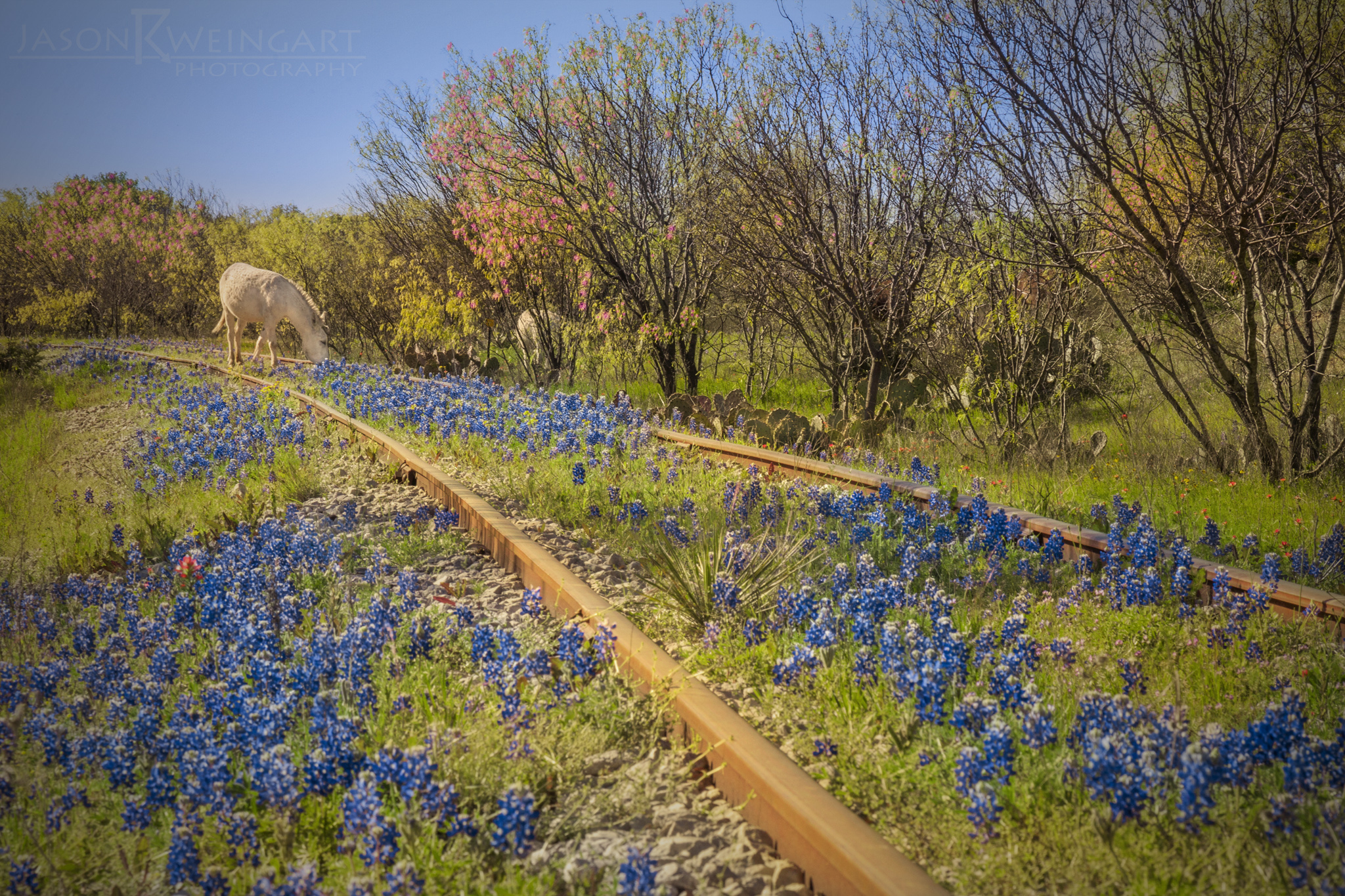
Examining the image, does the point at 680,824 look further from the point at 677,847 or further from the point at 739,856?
the point at 739,856

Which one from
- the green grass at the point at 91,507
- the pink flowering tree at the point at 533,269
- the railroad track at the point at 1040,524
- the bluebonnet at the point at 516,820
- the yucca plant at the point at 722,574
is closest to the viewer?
the bluebonnet at the point at 516,820

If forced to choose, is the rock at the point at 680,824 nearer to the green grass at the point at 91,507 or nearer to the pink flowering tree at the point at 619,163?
the green grass at the point at 91,507

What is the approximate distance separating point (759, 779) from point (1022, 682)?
121 centimetres

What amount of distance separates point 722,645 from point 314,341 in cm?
1544

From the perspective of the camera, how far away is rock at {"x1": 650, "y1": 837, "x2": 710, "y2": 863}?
7.91 ft

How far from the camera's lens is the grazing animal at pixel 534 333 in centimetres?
1395

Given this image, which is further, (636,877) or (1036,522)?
(1036,522)

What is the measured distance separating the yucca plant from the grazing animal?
9.59m

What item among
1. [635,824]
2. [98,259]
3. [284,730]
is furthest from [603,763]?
[98,259]

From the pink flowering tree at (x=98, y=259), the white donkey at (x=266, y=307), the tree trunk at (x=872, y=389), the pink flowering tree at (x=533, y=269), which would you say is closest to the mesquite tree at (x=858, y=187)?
the tree trunk at (x=872, y=389)

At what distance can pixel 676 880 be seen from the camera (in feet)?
7.51

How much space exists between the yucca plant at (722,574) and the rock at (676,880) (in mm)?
1597

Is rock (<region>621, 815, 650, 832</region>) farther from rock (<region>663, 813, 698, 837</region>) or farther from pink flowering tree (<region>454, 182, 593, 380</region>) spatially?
pink flowering tree (<region>454, 182, 593, 380</region>)

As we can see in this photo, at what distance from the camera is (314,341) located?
16.4 meters
